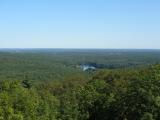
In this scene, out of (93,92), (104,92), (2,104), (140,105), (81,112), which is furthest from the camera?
(104,92)

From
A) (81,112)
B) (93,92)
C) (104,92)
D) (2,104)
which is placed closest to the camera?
(2,104)

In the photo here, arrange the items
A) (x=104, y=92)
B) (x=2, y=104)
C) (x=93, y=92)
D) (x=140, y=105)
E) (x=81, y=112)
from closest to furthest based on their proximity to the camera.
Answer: (x=2, y=104) → (x=140, y=105) → (x=81, y=112) → (x=93, y=92) → (x=104, y=92)

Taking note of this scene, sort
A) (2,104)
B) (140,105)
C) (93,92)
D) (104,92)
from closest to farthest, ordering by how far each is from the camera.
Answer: (2,104) < (140,105) < (93,92) < (104,92)

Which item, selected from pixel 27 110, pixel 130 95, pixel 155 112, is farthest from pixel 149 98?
pixel 27 110

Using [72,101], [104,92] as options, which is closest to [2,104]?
[72,101]

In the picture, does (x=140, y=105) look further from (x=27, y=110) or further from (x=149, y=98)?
(x=27, y=110)

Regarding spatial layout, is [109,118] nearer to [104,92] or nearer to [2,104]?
[104,92]

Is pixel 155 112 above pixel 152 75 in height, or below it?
below

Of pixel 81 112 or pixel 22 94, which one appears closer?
pixel 22 94

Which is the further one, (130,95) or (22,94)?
(130,95)
